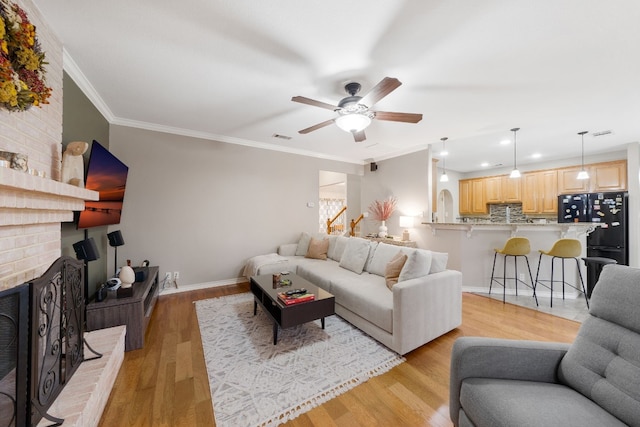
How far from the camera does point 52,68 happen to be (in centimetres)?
175

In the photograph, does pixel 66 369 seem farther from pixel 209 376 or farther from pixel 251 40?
pixel 251 40

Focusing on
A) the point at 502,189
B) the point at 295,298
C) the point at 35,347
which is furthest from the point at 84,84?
the point at 502,189

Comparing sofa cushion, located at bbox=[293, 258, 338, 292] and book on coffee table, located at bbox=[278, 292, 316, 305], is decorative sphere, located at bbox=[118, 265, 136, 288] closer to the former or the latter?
book on coffee table, located at bbox=[278, 292, 316, 305]

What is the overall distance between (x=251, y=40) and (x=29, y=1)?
1.33 m

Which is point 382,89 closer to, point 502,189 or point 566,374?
point 566,374

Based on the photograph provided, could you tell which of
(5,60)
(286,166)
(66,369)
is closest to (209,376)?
(66,369)

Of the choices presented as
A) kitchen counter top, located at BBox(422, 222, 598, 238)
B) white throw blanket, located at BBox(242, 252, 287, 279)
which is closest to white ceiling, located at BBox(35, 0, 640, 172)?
kitchen counter top, located at BBox(422, 222, 598, 238)

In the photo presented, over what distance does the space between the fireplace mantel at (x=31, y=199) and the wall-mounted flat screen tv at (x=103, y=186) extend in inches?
19.2

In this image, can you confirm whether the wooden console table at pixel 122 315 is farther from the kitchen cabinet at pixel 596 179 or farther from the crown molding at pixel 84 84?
the kitchen cabinet at pixel 596 179

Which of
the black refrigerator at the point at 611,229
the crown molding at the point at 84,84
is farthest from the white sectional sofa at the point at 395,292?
the black refrigerator at the point at 611,229

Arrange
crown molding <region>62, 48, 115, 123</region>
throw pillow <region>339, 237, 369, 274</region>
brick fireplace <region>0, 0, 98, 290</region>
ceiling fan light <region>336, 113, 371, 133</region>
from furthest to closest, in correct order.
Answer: throw pillow <region>339, 237, 369, 274</region>
ceiling fan light <region>336, 113, 371, 133</region>
crown molding <region>62, 48, 115, 123</region>
brick fireplace <region>0, 0, 98, 290</region>

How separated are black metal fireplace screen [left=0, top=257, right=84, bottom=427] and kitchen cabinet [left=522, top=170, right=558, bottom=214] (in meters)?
7.80

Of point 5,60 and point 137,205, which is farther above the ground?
point 5,60

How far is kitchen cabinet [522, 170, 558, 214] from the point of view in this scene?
17.5ft
